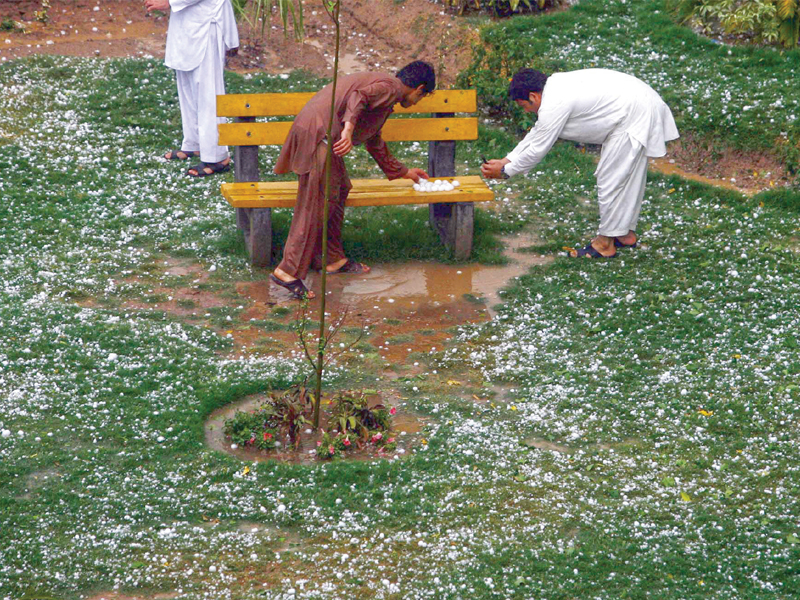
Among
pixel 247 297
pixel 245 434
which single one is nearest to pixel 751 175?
pixel 247 297

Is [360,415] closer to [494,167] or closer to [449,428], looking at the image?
[449,428]

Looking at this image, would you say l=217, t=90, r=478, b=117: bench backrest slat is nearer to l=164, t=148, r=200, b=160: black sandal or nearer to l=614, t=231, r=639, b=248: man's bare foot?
l=614, t=231, r=639, b=248: man's bare foot

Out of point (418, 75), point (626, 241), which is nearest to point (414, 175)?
point (418, 75)

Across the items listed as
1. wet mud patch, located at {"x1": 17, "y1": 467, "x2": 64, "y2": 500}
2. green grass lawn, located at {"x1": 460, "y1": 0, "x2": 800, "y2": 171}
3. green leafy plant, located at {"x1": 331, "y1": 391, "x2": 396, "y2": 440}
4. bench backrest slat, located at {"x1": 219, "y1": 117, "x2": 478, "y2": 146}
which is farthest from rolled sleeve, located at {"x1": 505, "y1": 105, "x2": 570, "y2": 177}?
wet mud patch, located at {"x1": 17, "y1": 467, "x2": 64, "y2": 500}

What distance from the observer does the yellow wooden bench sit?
7184 mm

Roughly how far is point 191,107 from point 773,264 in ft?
16.9

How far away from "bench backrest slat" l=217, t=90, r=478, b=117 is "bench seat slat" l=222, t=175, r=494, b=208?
0.55 metres

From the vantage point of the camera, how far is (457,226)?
748 cm

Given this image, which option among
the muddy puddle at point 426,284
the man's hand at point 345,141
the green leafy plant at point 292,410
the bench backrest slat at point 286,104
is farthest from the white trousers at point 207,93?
the green leafy plant at point 292,410

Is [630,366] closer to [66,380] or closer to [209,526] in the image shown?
[209,526]

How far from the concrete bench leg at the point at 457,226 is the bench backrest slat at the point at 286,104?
2.50 feet

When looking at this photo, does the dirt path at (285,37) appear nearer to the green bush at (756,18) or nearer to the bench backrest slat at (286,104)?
the green bush at (756,18)

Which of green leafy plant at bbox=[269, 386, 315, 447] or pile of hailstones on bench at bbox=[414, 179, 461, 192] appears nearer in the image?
green leafy plant at bbox=[269, 386, 315, 447]

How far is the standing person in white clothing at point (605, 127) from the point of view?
7.18m
